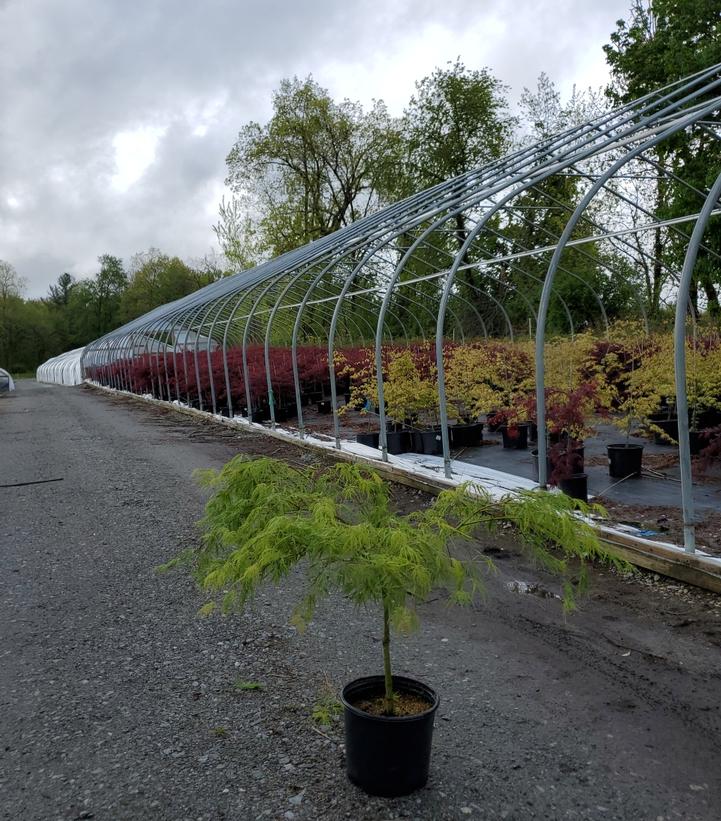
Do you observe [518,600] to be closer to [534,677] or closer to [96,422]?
[534,677]

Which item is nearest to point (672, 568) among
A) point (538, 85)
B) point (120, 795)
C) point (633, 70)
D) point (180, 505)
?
point (120, 795)

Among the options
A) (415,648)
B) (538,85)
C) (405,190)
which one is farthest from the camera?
(405,190)

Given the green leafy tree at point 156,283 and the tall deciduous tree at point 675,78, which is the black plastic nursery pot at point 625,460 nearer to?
the tall deciduous tree at point 675,78

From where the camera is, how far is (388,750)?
2465 mm

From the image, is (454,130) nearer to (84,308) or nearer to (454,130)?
(454,130)

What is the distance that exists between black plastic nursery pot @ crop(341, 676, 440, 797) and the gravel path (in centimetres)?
6

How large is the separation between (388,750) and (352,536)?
808mm

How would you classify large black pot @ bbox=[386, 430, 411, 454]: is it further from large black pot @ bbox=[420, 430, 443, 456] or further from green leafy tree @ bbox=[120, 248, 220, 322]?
green leafy tree @ bbox=[120, 248, 220, 322]

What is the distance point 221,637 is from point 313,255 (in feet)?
24.8

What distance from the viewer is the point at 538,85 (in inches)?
983

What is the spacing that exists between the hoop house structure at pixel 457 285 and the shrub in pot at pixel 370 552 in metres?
2.01

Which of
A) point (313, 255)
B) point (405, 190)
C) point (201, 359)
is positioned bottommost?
point (201, 359)

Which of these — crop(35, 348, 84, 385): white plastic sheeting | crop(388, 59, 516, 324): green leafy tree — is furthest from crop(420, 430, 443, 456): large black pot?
crop(35, 348, 84, 385): white plastic sheeting

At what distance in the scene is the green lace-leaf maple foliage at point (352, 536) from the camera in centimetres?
223
